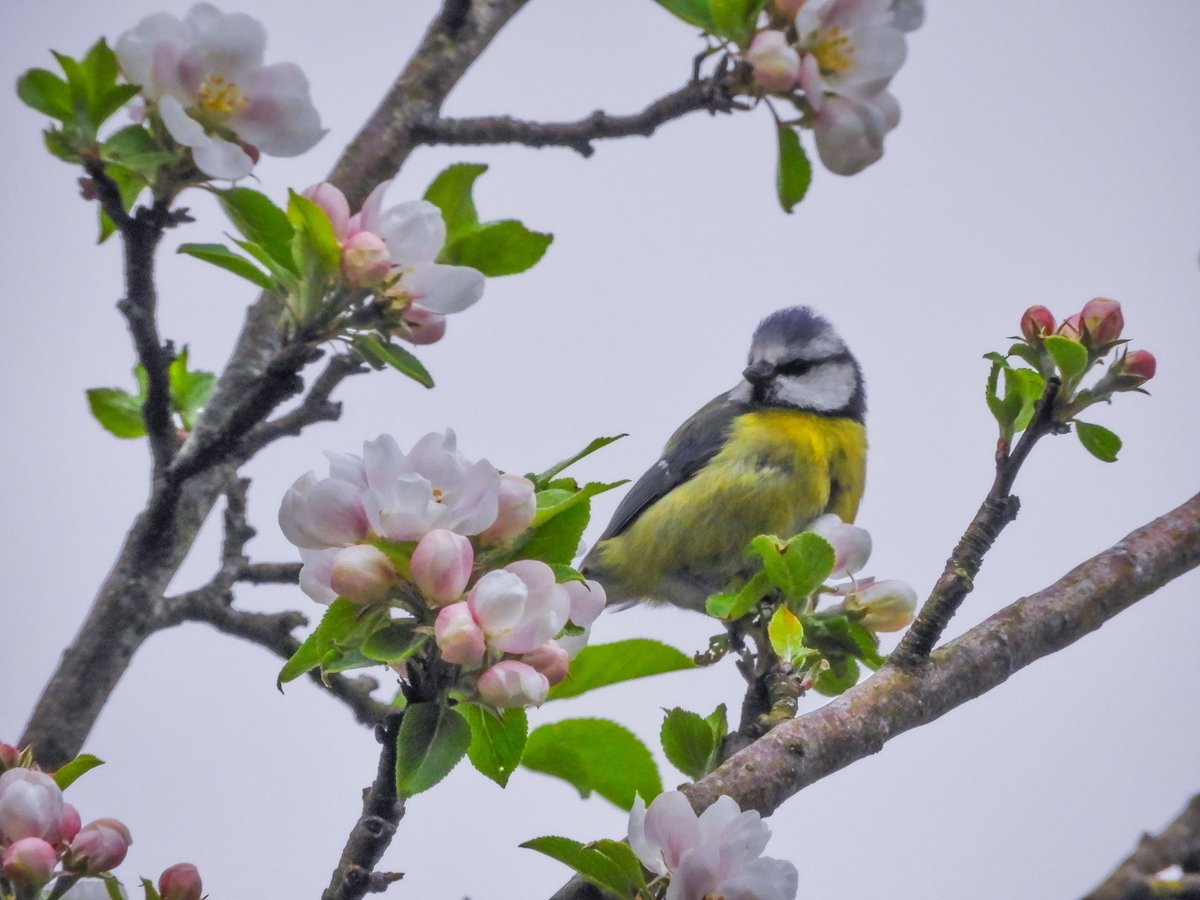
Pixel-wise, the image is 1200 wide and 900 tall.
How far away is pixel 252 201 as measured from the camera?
1702 mm

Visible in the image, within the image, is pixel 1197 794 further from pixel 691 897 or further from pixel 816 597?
pixel 816 597

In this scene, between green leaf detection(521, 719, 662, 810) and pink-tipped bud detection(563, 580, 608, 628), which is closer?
pink-tipped bud detection(563, 580, 608, 628)

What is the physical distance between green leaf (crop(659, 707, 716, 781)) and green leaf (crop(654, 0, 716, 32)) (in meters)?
0.97

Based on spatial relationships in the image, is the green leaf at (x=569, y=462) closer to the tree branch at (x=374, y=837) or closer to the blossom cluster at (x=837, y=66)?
the tree branch at (x=374, y=837)

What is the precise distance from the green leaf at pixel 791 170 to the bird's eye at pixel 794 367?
2.55 m

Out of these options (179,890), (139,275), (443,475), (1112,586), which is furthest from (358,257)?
(1112,586)

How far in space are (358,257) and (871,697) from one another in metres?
0.85

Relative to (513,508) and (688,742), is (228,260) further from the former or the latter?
(688,742)

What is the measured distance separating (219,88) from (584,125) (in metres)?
0.62

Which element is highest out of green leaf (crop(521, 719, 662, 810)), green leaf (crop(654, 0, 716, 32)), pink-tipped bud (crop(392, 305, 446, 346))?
green leaf (crop(654, 0, 716, 32))

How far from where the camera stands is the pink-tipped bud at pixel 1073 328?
1.74 m

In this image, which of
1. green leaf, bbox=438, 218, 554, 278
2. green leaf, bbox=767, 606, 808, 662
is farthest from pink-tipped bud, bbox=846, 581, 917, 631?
green leaf, bbox=438, 218, 554, 278

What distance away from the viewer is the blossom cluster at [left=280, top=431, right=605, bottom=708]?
4.10 feet

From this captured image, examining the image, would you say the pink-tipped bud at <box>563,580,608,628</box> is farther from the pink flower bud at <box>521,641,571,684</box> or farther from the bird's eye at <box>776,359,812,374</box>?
the bird's eye at <box>776,359,812,374</box>
